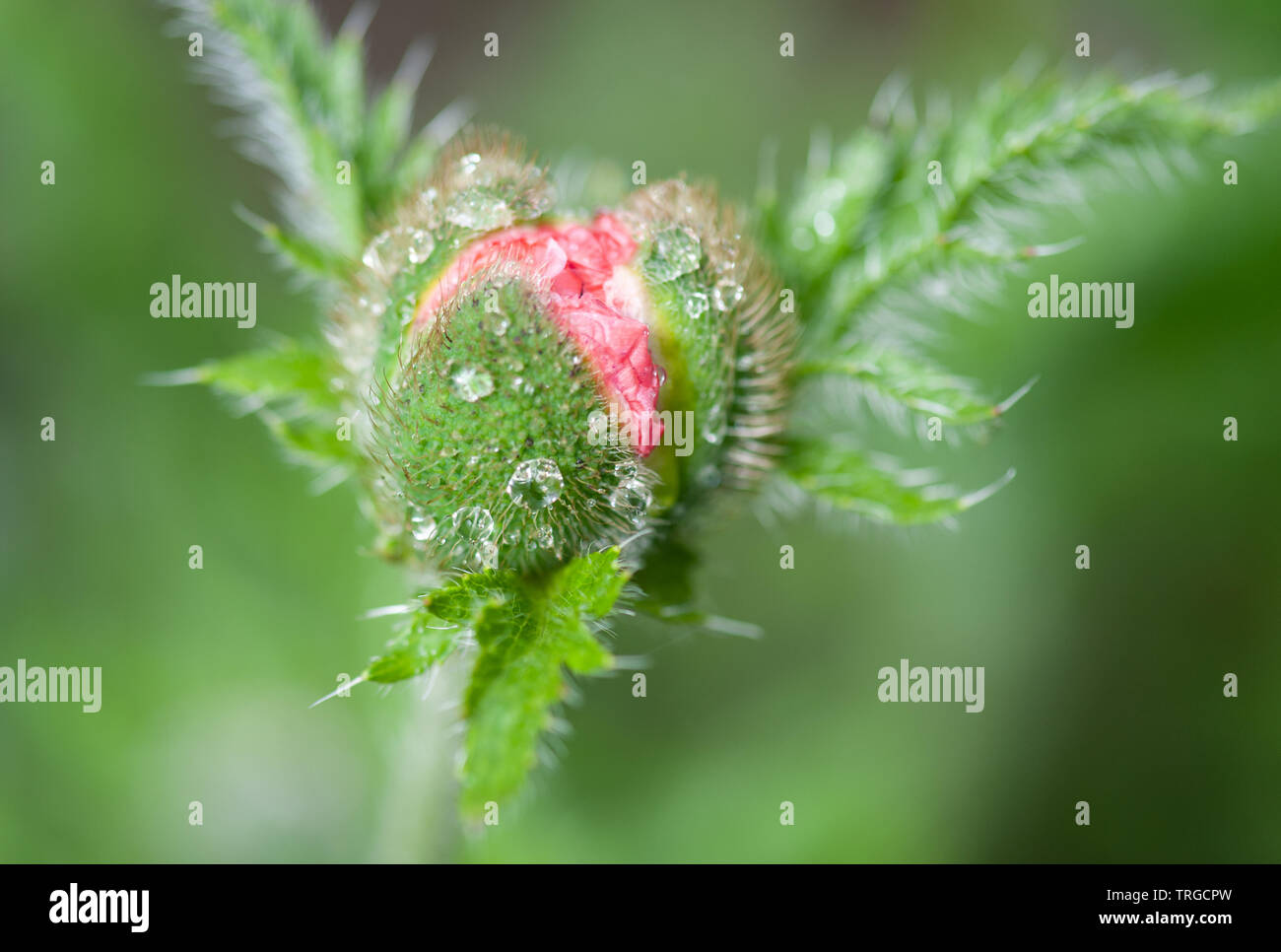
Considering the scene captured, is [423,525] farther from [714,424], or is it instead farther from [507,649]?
[714,424]

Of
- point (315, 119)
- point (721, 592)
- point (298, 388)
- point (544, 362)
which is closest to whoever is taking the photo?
point (544, 362)

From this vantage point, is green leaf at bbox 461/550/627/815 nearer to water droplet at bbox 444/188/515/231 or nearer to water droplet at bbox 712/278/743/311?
water droplet at bbox 712/278/743/311

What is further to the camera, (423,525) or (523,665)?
(423,525)

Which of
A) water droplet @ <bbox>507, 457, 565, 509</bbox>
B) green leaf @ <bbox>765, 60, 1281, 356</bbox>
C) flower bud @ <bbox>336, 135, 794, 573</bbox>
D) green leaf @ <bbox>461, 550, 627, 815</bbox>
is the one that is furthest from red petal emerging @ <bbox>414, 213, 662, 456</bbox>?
green leaf @ <bbox>765, 60, 1281, 356</bbox>

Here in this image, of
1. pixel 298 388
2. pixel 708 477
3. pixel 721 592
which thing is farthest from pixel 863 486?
pixel 721 592

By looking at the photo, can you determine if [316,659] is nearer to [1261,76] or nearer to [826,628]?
[826,628]

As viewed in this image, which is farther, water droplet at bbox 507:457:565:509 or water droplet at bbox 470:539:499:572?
water droplet at bbox 470:539:499:572
